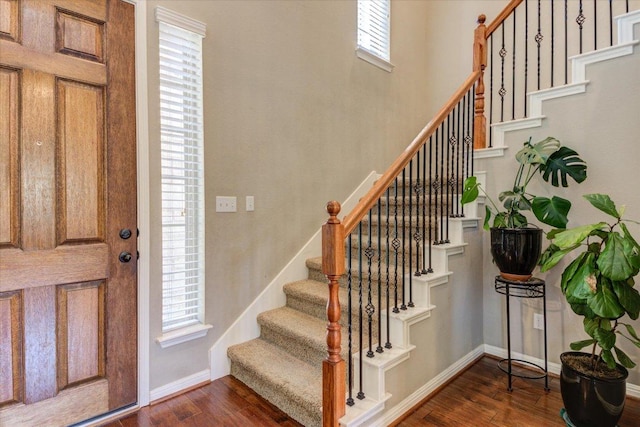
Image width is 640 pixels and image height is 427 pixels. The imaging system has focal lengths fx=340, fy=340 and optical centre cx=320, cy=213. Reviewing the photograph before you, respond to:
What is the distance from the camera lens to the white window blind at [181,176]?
7.11 feet

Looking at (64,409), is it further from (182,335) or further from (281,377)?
(281,377)

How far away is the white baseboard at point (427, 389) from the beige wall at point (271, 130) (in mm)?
1243

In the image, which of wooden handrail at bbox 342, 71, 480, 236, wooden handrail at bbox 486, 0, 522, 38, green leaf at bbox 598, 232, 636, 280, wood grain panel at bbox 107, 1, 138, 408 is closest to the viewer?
green leaf at bbox 598, 232, 636, 280

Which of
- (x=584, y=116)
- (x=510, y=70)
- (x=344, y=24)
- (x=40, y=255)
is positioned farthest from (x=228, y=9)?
(x=510, y=70)

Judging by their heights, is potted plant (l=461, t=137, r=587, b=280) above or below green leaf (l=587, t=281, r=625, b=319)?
above

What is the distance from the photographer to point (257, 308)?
264 centimetres

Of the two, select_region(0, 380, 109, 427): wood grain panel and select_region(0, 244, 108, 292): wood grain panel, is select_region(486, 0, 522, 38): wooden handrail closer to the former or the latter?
select_region(0, 244, 108, 292): wood grain panel

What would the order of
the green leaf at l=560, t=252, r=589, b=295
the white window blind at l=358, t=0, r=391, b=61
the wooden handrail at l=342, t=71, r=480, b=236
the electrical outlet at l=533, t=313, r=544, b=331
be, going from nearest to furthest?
1. the wooden handrail at l=342, t=71, r=480, b=236
2. the green leaf at l=560, t=252, r=589, b=295
3. the electrical outlet at l=533, t=313, r=544, b=331
4. the white window blind at l=358, t=0, r=391, b=61

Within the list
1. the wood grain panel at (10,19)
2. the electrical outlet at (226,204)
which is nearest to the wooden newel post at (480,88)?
the electrical outlet at (226,204)

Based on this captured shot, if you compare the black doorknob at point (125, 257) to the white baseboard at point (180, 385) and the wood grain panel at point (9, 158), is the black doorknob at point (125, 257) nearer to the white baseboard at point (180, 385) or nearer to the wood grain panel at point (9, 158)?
the wood grain panel at point (9, 158)

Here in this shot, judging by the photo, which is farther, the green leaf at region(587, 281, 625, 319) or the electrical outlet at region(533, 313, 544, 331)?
the electrical outlet at region(533, 313, 544, 331)

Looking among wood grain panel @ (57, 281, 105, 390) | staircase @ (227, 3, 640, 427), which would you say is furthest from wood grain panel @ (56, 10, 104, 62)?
staircase @ (227, 3, 640, 427)

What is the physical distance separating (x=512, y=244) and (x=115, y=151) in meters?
2.48

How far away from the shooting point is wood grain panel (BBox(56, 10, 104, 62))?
5.88 feet
